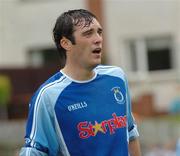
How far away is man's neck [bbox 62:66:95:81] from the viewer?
556 cm

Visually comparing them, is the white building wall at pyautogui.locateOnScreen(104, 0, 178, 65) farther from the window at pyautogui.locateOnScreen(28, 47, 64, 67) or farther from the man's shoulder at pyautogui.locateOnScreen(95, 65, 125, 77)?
the man's shoulder at pyautogui.locateOnScreen(95, 65, 125, 77)

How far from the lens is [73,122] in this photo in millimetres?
5488

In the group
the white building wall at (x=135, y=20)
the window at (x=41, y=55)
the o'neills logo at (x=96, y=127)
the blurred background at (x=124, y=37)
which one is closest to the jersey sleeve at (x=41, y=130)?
the o'neills logo at (x=96, y=127)

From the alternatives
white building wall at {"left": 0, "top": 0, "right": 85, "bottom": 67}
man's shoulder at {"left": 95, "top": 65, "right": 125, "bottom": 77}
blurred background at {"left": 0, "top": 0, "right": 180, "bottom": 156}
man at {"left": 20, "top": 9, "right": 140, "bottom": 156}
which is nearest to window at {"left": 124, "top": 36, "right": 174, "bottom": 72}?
blurred background at {"left": 0, "top": 0, "right": 180, "bottom": 156}

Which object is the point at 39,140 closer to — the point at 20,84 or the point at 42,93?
the point at 42,93

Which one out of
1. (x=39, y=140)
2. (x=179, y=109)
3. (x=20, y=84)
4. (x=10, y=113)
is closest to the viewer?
(x=39, y=140)

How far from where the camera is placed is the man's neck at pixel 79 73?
18.2 ft

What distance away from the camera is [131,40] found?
965 inches

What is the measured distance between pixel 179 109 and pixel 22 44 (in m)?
7.09

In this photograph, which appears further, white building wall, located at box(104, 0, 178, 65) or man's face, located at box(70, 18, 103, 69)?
white building wall, located at box(104, 0, 178, 65)

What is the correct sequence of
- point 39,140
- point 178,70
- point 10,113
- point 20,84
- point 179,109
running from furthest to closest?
1. point 178,70
2. point 20,84
3. point 10,113
4. point 179,109
5. point 39,140

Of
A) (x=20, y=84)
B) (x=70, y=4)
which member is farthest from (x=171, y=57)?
(x=20, y=84)

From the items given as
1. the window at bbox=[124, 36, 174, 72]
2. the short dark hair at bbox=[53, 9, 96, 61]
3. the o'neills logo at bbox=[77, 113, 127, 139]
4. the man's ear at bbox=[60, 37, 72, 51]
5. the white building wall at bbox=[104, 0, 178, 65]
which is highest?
the short dark hair at bbox=[53, 9, 96, 61]

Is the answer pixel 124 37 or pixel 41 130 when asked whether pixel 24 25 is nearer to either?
pixel 124 37
